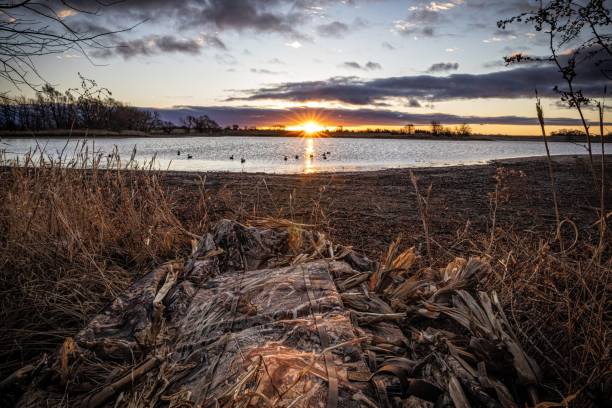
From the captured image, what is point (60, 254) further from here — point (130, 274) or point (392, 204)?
point (392, 204)

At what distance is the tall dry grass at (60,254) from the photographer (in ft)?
9.00

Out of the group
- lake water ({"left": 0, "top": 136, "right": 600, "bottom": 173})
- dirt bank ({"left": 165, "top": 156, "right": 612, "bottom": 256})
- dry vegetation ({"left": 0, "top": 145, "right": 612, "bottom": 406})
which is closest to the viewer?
dry vegetation ({"left": 0, "top": 145, "right": 612, "bottom": 406})

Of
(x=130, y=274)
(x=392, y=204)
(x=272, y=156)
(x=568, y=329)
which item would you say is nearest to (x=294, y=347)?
(x=568, y=329)

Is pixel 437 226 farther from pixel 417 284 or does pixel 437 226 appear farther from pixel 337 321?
pixel 337 321

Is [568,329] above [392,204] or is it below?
above

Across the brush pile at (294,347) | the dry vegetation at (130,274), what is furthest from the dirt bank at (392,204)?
the brush pile at (294,347)

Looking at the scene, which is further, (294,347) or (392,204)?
(392,204)

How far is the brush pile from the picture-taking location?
1.31 m

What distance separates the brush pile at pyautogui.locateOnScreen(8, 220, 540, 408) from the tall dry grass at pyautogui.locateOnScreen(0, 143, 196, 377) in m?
A: 1.26

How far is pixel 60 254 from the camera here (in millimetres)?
3494

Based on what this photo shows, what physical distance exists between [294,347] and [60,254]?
127 inches

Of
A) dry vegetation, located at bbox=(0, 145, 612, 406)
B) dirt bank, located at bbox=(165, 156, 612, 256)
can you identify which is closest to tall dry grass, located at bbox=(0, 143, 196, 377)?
dry vegetation, located at bbox=(0, 145, 612, 406)

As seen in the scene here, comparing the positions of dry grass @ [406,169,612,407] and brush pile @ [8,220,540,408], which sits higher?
brush pile @ [8,220,540,408]

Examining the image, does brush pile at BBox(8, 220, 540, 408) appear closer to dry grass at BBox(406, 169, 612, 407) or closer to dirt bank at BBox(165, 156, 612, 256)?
dry grass at BBox(406, 169, 612, 407)
